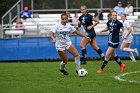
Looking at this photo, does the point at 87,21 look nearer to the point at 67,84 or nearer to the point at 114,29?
the point at 114,29

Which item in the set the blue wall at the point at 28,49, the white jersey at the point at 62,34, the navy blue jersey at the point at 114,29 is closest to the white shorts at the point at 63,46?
the white jersey at the point at 62,34

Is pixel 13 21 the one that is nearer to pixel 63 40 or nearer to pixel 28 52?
pixel 28 52

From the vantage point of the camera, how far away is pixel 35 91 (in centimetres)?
1128

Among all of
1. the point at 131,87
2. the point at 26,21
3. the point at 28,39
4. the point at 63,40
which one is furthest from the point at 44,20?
the point at 131,87

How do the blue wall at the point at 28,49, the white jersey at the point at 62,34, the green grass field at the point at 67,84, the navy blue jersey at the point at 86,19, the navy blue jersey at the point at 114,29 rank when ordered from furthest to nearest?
the blue wall at the point at 28,49 < the navy blue jersey at the point at 86,19 < the navy blue jersey at the point at 114,29 < the white jersey at the point at 62,34 < the green grass field at the point at 67,84

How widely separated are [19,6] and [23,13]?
118cm

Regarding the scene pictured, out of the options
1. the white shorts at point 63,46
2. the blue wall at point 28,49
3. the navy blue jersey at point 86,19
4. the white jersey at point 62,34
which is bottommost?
the blue wall at point 28,49

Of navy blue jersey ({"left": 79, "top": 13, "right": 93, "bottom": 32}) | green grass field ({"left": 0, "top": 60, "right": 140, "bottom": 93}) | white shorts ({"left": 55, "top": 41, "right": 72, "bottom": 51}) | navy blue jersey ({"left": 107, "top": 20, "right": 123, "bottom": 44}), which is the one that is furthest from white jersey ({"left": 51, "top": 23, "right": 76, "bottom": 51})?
navy blue jersey ({"left": 79, "top": 13, "right": 93, "bottom": 32})

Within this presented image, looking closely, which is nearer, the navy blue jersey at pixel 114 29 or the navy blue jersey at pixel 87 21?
the navy blue jersey at pixel 114 29

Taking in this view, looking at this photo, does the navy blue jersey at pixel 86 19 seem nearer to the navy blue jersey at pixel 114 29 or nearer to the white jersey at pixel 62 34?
the navy blue jersey at pixel 114 29

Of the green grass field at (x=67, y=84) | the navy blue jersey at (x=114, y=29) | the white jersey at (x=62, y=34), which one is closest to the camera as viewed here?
the green grass field at (x=67, y=84)

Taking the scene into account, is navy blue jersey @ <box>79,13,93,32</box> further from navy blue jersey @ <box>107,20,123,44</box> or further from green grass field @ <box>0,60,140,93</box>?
green grass field @ <box>0,60,140,93</box>

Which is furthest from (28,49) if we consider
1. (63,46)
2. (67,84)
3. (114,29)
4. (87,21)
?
(67,84)

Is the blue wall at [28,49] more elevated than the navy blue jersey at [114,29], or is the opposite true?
the navy blue jersey at [114,29]
